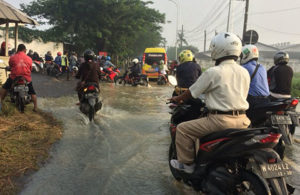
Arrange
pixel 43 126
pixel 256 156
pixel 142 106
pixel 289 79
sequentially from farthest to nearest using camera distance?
pixel 142 106
pixel 43 126
pixel 289 79
pixel 256 156

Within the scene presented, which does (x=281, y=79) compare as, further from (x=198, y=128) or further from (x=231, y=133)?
(x=231, y=133)

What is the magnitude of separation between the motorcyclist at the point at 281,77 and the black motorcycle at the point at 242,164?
11.6 feet

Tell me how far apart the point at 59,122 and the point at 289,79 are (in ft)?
16.8

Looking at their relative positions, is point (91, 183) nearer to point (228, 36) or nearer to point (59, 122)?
point (228, 36)

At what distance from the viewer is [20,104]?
752cm

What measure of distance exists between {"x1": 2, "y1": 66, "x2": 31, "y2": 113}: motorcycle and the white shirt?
5.49 m

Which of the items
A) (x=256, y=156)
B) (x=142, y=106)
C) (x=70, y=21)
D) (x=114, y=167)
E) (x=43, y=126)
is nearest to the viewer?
(x=256, y=156)

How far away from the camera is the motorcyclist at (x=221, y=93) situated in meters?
3.05

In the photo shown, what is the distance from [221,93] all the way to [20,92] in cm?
571

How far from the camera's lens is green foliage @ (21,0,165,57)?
2542 centimetres

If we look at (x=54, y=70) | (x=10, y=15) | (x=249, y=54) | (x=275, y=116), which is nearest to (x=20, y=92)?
(x=10, y=15)

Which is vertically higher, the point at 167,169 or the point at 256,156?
the point at 256,156

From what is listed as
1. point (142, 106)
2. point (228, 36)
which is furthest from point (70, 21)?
point (228, 36)

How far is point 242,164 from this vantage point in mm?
2893
